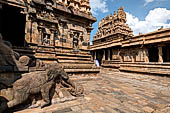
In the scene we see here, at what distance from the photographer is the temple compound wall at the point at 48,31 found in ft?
26.7

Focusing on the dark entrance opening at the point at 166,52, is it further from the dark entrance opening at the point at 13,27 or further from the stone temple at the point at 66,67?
the dark entrance opening at the point at 13,27

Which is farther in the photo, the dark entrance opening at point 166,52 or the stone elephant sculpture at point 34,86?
Answer: the dark entrance opening at point 166,52

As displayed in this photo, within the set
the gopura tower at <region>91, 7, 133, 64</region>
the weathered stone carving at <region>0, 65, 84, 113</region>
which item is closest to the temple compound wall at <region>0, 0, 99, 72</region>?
the weathered stone carving at <region>0, 65, 84, 113</region>

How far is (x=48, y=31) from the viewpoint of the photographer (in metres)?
9.15

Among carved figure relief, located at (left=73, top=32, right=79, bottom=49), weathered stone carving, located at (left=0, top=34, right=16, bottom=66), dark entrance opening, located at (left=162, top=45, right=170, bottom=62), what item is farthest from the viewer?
dark entrance opening, located at (left=162, top=45, right=170, bottom=62)

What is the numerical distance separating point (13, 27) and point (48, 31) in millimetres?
4253

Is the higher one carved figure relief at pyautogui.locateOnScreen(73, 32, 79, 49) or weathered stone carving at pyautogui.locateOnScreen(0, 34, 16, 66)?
carved figure relief at pyautogui.locateOnScreen(73, 32, 79, 49)

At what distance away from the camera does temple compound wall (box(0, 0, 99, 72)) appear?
812cm

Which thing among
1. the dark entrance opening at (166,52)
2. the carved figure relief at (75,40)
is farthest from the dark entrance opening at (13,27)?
the dark entrance opening at (166,52)

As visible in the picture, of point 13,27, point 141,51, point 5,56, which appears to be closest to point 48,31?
point 13,27

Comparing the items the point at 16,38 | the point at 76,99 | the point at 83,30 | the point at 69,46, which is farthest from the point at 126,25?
the point at 76,99

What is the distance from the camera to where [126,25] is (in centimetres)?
2519

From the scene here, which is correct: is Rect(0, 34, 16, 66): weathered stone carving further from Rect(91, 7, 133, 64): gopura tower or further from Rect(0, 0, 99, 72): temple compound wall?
Rect(91, 7, 133, 64): gopura tower

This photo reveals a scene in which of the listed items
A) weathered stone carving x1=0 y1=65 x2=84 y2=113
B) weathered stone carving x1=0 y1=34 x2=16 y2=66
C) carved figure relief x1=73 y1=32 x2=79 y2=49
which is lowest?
weathered stone carving x1=0 y1=65 x2=84 y2=113
